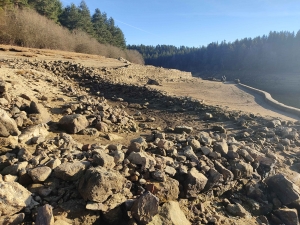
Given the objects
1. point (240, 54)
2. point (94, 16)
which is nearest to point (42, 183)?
point (94, 16)

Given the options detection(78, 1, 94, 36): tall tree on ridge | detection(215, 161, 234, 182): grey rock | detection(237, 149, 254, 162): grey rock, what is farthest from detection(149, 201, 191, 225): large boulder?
detection(78, 1, 94, 36): tall tree on ridge

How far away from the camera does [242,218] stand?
330 cm

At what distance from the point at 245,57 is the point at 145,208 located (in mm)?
82889

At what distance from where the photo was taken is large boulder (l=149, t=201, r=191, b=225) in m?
2.62

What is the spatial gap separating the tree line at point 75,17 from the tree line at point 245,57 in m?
38.3

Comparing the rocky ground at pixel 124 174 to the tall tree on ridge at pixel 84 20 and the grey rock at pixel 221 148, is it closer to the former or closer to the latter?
the grey rock at pixel 221 148

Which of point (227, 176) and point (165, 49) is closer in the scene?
point (227, 176)

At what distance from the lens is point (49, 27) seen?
88.9 feet

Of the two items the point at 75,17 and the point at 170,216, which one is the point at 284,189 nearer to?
the point at 170,216

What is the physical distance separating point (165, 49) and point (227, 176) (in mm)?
120752

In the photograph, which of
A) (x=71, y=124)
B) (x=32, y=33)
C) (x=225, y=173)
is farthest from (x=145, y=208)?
(x=32, y=33)

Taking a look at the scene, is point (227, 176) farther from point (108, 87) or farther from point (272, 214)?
point (108, 87)

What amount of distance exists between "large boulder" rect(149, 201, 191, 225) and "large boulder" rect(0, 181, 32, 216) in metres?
1.27

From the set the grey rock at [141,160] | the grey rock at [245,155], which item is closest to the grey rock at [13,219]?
the grey rock at [141,160]
